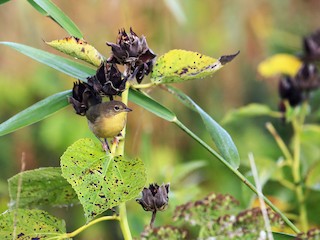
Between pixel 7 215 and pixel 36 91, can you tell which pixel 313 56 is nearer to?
pixel 7 215

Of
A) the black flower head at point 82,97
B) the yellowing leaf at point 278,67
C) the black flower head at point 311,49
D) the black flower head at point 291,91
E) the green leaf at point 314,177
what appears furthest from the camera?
the yellowing leaf at point 278,67

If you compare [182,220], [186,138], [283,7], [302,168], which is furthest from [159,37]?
[182,220]

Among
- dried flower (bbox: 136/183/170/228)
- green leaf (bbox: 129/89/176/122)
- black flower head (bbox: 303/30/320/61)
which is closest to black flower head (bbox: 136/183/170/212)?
dried flower (bbox: 136/183/170/228)

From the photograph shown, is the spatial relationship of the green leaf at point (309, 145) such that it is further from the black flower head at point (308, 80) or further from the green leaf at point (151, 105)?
the green leaf at point (151, 105)

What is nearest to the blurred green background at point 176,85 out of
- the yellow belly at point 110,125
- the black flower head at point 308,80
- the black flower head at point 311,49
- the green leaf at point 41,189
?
the black flower head at point 311,49

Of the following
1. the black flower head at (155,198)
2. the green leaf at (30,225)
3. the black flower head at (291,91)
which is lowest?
the black flower head at (155,198)

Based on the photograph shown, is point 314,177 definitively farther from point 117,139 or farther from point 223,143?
point 117,139

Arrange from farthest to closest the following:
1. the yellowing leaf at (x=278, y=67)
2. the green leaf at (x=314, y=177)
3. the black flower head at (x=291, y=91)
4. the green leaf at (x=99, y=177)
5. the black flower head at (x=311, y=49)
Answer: the yellowing leaf at (x=278, y=67)
the black flower head at (x=311, y=49)
the black flower head at (x=291, y=91)
the green leaf at (x=314, y=177)
the green leaf at (x=99, y=177)
